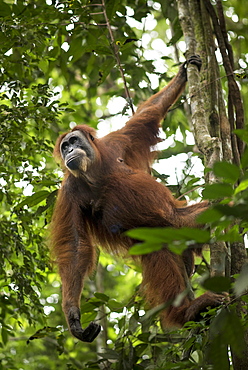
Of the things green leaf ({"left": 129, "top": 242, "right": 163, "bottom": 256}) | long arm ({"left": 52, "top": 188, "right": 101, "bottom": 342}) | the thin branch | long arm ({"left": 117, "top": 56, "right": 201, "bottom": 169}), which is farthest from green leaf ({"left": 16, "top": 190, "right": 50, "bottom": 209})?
green leaf ({"left": 129, "top": 242, "right": 163, "bottom": 256})

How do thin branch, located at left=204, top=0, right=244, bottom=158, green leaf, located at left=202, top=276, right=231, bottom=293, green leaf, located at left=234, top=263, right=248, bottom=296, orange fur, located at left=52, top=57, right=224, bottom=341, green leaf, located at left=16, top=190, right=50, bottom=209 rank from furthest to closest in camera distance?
1. thin branch, located at left=204, top=0, right=244, bottom=158
2. green leaf, located at left=16, top=190, right=50, bottom=209
3. orange fur, located at left=52, top=57, right=224, bottom=341
4. green leaf, located at left=202, top=276, right=231, bottom=293
5. green leaf, located at left=234, top=263, right=248, bottom=296

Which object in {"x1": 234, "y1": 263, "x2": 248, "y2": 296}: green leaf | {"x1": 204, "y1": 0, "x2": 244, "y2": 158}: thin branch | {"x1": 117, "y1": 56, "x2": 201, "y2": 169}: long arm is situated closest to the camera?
{"x1": 234, "y1": 263, "x2": 248, "y2": 296}: green leaf

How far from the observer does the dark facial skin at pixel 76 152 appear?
3900mm

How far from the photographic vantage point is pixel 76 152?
3959mm

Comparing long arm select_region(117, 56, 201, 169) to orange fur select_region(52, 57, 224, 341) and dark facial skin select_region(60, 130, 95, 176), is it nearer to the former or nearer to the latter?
orange fur select_region(52, 57, 224, 341)

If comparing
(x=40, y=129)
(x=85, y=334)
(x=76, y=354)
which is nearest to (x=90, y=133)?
(x=40, y=129)

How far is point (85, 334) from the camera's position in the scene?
10.7 feet

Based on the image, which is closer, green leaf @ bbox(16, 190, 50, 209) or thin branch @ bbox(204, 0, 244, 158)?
green leaf @ bbox(16, 190, 50, 209)

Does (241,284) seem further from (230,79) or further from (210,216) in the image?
(230,79)

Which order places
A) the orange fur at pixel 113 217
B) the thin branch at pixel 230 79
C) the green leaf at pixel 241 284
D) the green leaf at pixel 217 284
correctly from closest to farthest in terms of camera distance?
the green leaf at pixel 241 284, the green leaf at pixel 217 284, the orange fur at pixel 113 217, the thin branch at pixel 230 79

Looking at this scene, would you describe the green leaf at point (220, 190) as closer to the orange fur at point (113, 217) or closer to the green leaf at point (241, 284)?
the green leaf at point (241, 284)

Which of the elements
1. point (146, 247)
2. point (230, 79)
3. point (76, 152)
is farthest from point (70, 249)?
point (146, 247)

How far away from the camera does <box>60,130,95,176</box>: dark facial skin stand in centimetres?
390

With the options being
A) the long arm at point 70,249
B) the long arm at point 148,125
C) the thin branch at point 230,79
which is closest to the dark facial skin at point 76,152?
the long arm at point 70,249
